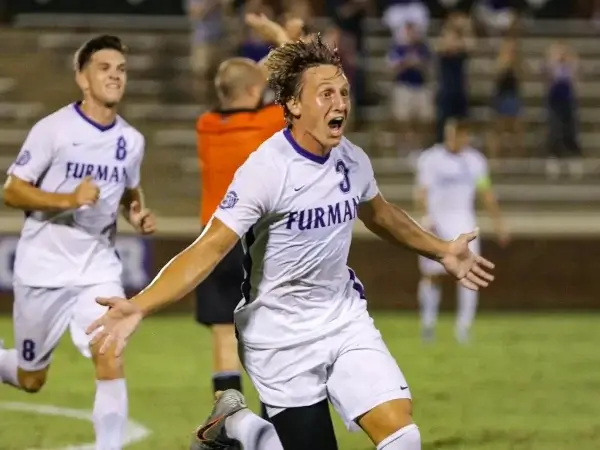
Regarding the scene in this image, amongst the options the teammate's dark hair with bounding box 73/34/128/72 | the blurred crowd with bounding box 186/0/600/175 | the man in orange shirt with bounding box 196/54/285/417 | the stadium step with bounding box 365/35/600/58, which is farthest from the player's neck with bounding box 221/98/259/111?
the stadium step with bounding box 365/35/600/58

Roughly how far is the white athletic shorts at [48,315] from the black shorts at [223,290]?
87cm

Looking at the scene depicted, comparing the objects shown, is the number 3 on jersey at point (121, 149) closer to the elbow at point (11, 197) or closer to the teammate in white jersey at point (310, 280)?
the elbow at point (11, 197)

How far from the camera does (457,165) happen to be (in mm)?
13719

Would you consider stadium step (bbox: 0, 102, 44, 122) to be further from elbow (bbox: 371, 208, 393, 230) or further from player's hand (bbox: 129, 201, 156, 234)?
elbow (bbox: 371, 208, 393, 230)

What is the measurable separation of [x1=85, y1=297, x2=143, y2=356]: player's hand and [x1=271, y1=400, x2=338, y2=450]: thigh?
118cm

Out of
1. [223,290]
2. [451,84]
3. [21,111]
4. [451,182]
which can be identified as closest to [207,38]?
[21,111]

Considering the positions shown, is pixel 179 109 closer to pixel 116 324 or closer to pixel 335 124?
A: pixel 335 124

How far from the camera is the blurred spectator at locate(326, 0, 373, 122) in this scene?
19094 mm

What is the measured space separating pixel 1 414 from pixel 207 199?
227 cm

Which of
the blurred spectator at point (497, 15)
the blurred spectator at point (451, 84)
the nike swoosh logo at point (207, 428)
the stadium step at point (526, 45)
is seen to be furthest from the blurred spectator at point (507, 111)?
the nike swoosh logo at point (207, 428)

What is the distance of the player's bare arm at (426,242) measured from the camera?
239 inches

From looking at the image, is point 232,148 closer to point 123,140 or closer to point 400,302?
point 123,140

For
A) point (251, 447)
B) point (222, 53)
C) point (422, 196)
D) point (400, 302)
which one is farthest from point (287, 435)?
point (222, 53)

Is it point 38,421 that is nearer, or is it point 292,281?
point 292,281
